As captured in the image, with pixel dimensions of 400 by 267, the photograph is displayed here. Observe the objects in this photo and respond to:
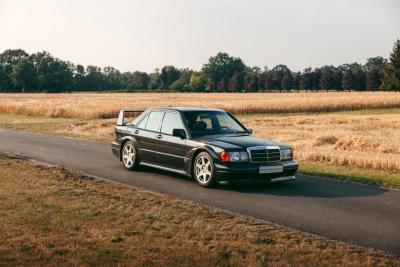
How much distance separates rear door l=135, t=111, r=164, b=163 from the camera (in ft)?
38.9

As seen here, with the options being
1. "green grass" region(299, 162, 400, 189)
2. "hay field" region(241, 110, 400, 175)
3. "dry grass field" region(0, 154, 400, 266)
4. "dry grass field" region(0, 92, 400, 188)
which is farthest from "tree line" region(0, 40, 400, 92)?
"dry grass field" region(0, 154, 400, 266)

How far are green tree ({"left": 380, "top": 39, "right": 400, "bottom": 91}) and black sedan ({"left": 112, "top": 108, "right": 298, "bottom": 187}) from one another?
3218 inches

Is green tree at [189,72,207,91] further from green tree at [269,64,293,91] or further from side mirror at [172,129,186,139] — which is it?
side mirror at [172,129,186,139]

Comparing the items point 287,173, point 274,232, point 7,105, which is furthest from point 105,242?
point 7,105

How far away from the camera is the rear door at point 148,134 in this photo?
1187cm

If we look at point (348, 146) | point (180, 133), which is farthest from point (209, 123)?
point (348, 146)

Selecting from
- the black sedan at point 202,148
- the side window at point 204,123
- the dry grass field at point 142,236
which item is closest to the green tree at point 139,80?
the black sedan at point 202,148

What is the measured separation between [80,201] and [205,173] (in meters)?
2.73

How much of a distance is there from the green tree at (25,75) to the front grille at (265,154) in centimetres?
13158

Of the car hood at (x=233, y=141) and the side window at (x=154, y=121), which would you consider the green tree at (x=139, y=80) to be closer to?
the side window at (x=154, y=121)

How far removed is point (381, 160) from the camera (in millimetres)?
13555

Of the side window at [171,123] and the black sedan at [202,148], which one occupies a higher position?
the side window at [171,123]

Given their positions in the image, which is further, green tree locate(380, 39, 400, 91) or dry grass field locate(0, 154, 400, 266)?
green tree locate(380, 39, 400, 91)

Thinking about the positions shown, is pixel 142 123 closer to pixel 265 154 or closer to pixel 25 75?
pixel 265 154
